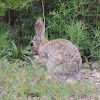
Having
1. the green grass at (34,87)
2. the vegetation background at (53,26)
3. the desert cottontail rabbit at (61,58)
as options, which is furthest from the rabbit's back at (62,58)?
the green grass at (34,87)

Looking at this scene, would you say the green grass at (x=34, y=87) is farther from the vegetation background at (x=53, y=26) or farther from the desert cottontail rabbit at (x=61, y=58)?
the vegetation background at (x=53, y=26)

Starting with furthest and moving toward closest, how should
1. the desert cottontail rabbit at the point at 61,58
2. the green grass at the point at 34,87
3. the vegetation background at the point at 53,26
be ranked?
the vegetation background at the point at 53,26
the desert cottontail rabbit at the point at 61,58
the green grass at the point at 34,87

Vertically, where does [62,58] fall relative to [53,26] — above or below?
below

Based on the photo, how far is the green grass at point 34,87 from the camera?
3.59 m

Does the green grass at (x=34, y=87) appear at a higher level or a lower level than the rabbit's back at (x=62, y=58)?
lower

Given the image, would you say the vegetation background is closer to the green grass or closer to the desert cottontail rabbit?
the desert cottontail rabbit

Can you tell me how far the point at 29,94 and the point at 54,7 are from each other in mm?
3883

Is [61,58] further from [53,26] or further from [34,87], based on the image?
[53,26]

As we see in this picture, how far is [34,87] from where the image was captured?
12.6 feet

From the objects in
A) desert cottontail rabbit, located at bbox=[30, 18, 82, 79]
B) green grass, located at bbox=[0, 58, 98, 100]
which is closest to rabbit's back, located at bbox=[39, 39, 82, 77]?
desert cottontail rabbit, located at bbox=[30, 18, 82, 79]

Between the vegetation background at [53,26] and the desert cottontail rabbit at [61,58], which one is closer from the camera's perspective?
the desert cottontail rabbit at [61,58]

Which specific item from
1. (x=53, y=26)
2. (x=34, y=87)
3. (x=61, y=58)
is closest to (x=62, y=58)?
(x=61, y=58)

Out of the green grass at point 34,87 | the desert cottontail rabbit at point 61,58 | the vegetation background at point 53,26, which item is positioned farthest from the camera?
the vegetation background at point 53,26

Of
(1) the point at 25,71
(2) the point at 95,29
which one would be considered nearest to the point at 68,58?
(1) the point at 25,71
